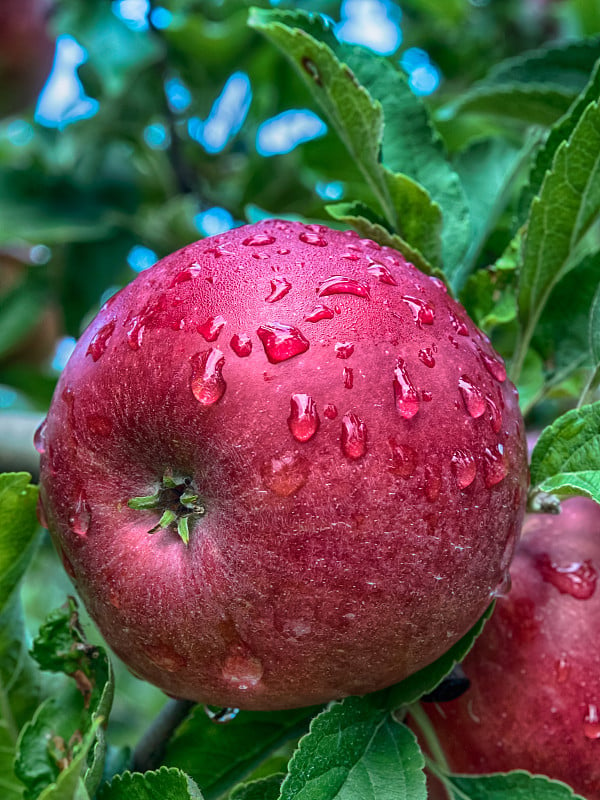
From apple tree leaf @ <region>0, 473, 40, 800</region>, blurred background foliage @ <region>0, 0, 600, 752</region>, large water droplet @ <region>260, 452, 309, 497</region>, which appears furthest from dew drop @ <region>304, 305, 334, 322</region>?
blurred background foliage @ <region>0, 0, 600, 752</region>

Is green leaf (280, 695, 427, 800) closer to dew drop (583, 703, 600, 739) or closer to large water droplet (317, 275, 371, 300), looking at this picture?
dew drop (583, 703, 600, 739)

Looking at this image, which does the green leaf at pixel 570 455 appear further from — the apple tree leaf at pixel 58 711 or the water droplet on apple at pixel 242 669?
the apple tree leaf at pixel 58 711

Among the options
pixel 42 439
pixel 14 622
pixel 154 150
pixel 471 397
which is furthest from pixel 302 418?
pixel 154 150

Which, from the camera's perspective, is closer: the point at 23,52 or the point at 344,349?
the point at 344,349

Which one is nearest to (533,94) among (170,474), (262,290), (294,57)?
(294,57)

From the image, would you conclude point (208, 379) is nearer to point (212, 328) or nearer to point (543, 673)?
point (212, 328)

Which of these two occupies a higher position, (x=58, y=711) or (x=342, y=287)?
(x=342, y=287)

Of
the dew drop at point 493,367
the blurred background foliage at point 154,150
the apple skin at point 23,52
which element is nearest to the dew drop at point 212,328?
the dew drop at point 493,367

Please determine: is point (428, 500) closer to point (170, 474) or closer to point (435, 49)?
point (170, 474)
